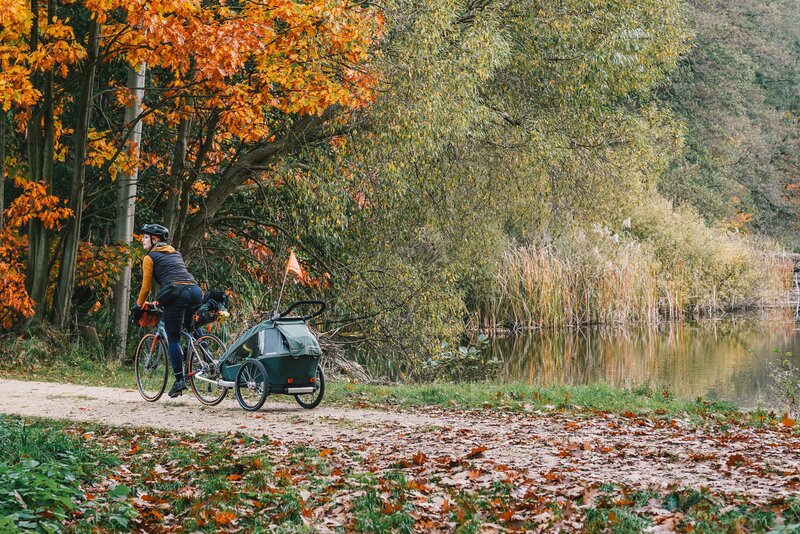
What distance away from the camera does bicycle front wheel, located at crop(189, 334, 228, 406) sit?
10.2 metres

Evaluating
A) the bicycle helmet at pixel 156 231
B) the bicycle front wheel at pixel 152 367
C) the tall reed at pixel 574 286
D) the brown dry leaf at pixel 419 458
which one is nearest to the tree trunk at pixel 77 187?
the bicycle front wheel at pixel 152 367

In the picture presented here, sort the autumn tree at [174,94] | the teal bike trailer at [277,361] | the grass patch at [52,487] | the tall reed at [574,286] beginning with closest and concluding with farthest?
the grass patch at [52,487], the teal bike trailer at [277,361], the autumn tree at [174,94], the tall reed at [574,286]

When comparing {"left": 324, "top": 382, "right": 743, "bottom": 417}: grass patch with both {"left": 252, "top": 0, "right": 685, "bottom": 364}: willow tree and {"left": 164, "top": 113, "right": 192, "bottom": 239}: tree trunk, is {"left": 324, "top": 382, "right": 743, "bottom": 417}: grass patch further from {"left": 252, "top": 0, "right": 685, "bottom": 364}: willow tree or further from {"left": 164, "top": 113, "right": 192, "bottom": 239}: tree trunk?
{"left": 164, "top": 113, "right": 192, "bottom": 239}: tree trunk

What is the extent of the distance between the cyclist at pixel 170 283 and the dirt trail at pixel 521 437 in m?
0.84

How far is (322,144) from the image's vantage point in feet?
50.8

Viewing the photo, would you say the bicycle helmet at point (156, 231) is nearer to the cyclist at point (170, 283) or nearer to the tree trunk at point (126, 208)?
the cyclist at point (170, 283)

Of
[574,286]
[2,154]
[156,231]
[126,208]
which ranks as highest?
[2,154]

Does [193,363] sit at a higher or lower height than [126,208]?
lower

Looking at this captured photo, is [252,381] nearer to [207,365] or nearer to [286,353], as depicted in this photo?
[286,353]

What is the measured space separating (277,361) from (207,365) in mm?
1104

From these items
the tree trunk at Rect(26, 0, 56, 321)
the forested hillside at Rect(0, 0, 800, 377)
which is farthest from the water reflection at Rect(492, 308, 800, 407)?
the tree trunk at Rect(26, 0, 56, 321)

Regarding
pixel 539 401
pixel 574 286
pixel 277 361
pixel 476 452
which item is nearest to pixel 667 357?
pixel 574 286

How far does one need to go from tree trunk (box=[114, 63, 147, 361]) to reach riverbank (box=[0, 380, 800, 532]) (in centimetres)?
621

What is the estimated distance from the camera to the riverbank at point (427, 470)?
5.50 metres
